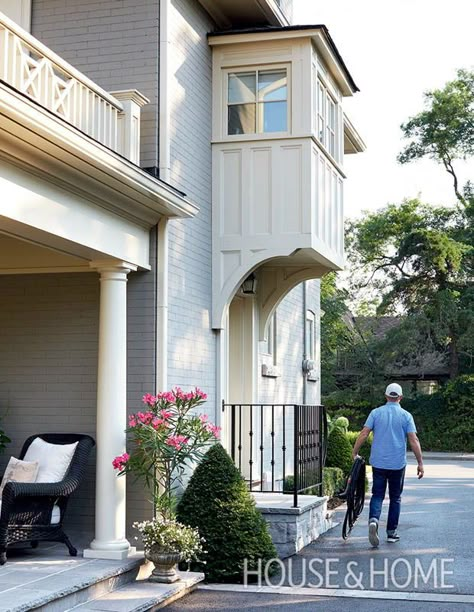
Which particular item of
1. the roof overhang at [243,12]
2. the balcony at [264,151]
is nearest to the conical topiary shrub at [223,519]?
the balcony at [264,151]

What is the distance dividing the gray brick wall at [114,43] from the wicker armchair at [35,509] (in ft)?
10.4

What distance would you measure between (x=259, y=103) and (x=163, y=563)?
17.3 ft

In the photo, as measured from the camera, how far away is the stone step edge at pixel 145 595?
6742 millimetres

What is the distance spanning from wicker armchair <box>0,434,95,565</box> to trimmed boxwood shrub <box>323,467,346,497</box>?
15.6 ft

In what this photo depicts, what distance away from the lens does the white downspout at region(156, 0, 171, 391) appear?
28.3 feet

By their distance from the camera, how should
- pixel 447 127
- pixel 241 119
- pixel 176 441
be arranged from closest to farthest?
1. pixel 176 441
2. pixel 241 119
3. pixel 447 127

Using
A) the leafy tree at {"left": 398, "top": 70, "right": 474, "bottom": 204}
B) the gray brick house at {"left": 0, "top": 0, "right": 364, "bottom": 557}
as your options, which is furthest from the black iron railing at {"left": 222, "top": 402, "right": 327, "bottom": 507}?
the leafy tree at {"left": 398, "top": 70, "right": 474, "bottom": 204}

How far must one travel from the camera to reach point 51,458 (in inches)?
325

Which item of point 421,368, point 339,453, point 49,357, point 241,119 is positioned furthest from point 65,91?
point 421,368

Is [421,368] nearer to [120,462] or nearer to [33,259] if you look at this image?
[33,259]

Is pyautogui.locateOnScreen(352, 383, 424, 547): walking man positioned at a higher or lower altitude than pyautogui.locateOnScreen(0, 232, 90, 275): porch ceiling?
lower

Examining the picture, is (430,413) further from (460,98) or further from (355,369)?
(460,98)

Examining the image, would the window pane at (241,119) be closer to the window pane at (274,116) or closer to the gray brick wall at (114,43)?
the window pane at (274,116)

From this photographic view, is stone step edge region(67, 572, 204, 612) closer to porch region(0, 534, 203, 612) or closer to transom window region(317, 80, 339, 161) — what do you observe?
porch region(0, 534, 203, 612)
